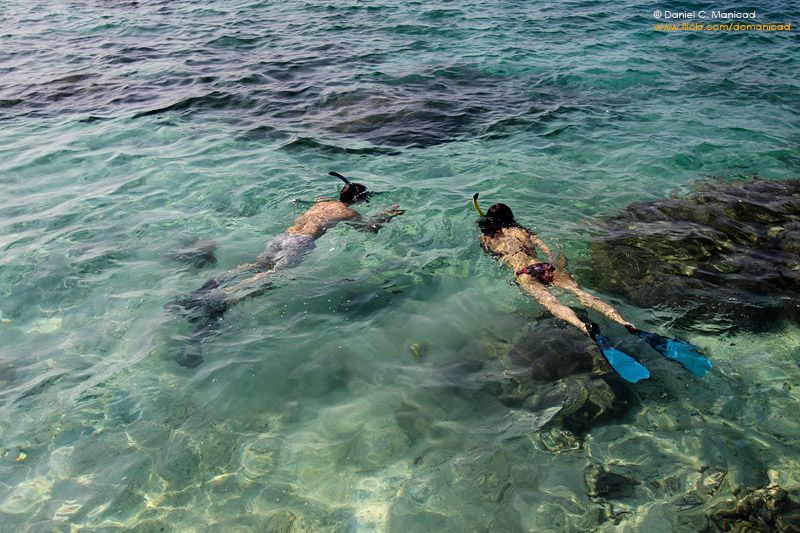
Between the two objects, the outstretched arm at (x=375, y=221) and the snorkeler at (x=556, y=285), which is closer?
the snorkeler at (x=556, y=285)

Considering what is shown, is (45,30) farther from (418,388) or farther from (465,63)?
(418,388)

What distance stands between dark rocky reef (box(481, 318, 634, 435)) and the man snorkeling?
10.8ft

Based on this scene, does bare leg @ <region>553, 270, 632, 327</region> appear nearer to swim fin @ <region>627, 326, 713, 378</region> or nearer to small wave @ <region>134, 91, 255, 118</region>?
swim fin @ <region>627, 326, 713, 378</region>

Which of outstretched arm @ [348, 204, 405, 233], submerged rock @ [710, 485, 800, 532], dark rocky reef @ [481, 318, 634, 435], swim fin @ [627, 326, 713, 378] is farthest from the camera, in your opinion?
outstretched arm @ [348, 204, 405, 233]

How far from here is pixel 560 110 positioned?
45.7 ft

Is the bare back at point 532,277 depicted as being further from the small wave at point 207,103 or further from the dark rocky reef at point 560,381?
the small wave at point 207,103

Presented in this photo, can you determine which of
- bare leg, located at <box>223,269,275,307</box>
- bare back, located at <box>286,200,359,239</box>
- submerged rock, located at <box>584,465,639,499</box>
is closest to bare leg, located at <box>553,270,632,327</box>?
submerged rock, located at <box>584,465,639,499</box>

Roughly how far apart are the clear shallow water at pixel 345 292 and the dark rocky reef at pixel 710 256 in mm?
464

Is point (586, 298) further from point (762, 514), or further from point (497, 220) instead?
point (762, 514)

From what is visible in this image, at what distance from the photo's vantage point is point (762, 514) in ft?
14.1

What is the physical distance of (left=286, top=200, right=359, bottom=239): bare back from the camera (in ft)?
27.3

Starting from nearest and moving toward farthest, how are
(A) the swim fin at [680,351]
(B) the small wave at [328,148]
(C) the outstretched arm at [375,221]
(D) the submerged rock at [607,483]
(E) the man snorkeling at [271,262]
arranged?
(D) the submerged rock at [607,483], (A) the swim fin at [680,351], (E) the man snorkeling at [271,262], (C) the outstretched arm at [375,221], (B) the small wave at [328,148]

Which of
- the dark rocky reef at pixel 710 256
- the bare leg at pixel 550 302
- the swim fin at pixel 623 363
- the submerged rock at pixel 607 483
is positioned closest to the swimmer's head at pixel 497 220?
the bare leg at pixel 550 302

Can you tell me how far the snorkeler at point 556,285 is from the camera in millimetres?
5566
